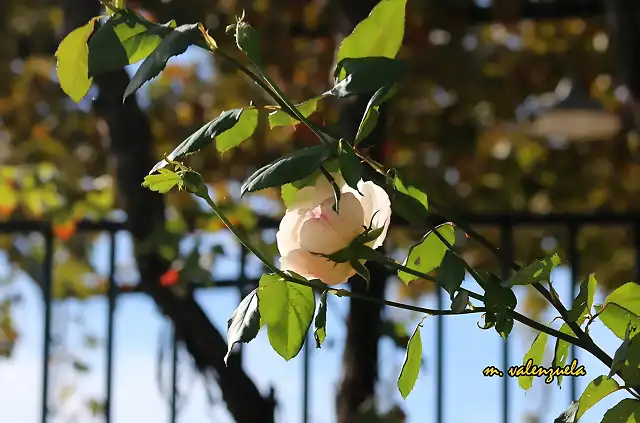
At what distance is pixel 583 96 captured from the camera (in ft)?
10.8

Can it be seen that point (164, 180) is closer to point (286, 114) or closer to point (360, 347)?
point (286, 114)

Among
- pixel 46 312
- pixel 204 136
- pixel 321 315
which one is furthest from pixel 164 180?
pixel 46 312

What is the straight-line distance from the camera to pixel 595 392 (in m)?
0.66

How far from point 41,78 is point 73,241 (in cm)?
103

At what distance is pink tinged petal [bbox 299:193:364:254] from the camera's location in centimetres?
61

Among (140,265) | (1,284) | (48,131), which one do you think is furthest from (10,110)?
(140,265)

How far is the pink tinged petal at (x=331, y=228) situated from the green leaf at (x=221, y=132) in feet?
0.30

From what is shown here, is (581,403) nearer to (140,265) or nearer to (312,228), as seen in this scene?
(312,228)

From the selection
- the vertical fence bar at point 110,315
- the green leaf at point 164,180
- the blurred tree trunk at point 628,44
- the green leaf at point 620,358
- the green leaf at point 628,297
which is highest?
the blurred tree trunk at point 628,44

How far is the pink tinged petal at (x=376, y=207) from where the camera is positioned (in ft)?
2.12

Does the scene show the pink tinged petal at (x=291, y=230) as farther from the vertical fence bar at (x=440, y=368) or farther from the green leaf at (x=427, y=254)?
the vertical fence bar at (x=440, y=368)

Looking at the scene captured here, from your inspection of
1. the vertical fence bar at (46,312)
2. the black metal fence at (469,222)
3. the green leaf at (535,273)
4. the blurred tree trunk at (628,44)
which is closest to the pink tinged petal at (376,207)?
the green leaf at (535,273)

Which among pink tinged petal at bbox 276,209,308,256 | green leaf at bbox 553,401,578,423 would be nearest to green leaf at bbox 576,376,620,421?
green leaf at bbox 553,401,578,423

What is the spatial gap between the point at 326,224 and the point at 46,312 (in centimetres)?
188
